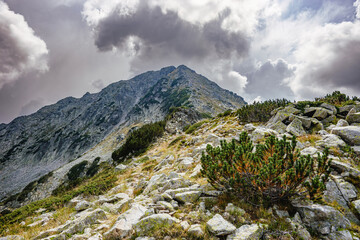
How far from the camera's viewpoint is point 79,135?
11294cm

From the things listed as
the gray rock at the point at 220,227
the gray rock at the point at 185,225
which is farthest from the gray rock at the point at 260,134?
the gray rock at the point at 185,225

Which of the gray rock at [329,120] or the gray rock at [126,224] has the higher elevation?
the gray rock at [329,120]

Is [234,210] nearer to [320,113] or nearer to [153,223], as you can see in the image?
[153,223]

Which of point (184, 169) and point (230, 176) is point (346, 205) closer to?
point (230, 176)

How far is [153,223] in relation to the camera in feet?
15.4

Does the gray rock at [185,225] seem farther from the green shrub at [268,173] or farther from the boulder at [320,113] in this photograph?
the boulder at [320,113]

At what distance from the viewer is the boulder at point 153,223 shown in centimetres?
459

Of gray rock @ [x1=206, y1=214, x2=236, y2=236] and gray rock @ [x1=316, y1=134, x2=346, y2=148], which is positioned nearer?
gray rock @ [x1=206, y1=214, x2=236, y2=236]

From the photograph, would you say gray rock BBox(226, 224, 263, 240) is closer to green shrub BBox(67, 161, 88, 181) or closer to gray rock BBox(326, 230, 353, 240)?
gray rock BBox(326, 230, 353, 240)

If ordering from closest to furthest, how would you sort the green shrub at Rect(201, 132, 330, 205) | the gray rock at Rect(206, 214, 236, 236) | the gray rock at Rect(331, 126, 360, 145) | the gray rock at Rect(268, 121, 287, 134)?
the gray rock at Rect(206, 214, 236, 236)
the green shrub at Rect(201, 132, 330, 205)
the gray rock at Rect(331, 126, 360, 145)
the gray rock at Rect(268, 121, 287, 134)

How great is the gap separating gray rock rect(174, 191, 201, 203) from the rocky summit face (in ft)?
251

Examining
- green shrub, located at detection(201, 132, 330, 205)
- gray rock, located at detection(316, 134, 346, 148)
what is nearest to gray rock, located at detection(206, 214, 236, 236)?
green shrub, located at detection(201, 132, 330, 205)

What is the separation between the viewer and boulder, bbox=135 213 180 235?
4.59m

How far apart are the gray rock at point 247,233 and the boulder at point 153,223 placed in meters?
1.70
